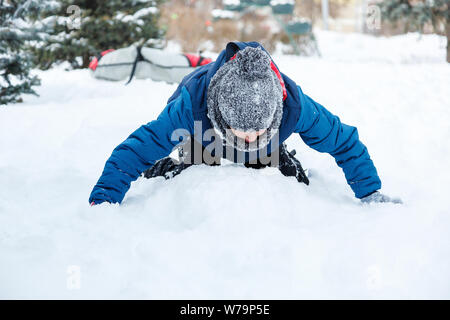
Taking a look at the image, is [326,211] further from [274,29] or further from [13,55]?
[274,29]

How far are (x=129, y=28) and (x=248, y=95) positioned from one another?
16.1 feet

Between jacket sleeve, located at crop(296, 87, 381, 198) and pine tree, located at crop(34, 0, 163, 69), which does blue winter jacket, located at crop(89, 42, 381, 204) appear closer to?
Answer: jacket sleeve, located at crop(296, 87, 381, 198)

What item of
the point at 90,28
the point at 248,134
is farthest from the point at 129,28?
the point at 248,134

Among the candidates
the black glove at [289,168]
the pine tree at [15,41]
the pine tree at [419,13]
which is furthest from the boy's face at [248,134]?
the pine tree at [419,13]

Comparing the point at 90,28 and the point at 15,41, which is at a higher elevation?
the point at 90,28

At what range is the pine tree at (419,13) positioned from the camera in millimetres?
5527

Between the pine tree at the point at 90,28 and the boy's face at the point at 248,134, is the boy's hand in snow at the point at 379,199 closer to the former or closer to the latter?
the boy's face at the point at 248,134

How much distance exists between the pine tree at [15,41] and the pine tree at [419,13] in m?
4.95

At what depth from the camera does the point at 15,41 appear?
3389 millimetres

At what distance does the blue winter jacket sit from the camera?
147 centimetres

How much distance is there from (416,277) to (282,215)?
1.60ft

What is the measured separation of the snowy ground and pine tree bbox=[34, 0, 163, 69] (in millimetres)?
3205

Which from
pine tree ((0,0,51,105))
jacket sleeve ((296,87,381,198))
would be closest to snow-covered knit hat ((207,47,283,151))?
jacket sleeve ((296,87,381,198))

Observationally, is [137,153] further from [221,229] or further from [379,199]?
[379,199]
